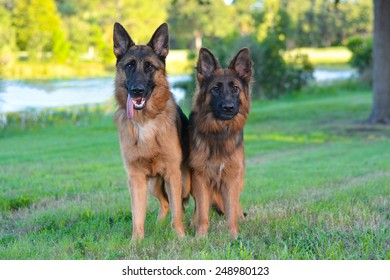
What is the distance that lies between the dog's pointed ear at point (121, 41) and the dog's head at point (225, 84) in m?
0.87

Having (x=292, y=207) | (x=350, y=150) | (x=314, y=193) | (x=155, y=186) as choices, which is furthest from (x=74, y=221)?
(x=350, y=150)

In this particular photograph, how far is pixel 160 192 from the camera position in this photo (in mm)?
7727

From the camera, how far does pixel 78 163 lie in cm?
1448

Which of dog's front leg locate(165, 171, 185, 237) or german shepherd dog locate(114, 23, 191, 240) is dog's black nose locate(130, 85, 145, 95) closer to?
german shepherd dog locate(114, 23, 191, 240)

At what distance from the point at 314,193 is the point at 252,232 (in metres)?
2.96

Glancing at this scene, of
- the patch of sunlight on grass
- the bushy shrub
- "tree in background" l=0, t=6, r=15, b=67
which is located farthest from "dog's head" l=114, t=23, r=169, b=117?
"tree in background" l=0, t=6, r=15, b=67

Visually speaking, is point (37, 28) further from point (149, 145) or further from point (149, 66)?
point (149, 145)

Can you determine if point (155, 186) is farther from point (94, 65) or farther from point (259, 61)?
point (94, 65)

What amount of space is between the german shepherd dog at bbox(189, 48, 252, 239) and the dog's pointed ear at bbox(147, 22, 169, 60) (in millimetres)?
449

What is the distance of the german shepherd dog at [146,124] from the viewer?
6781 millimetres

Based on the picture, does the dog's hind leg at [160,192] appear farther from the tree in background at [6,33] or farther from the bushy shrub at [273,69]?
the tree in background at [6,33]

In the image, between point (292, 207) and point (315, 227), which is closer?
point (315, 227)

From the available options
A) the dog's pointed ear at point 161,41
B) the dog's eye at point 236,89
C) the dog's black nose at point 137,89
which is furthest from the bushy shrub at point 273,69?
the dog's black nose at point 137,89

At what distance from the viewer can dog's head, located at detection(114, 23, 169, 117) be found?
21.9ft
